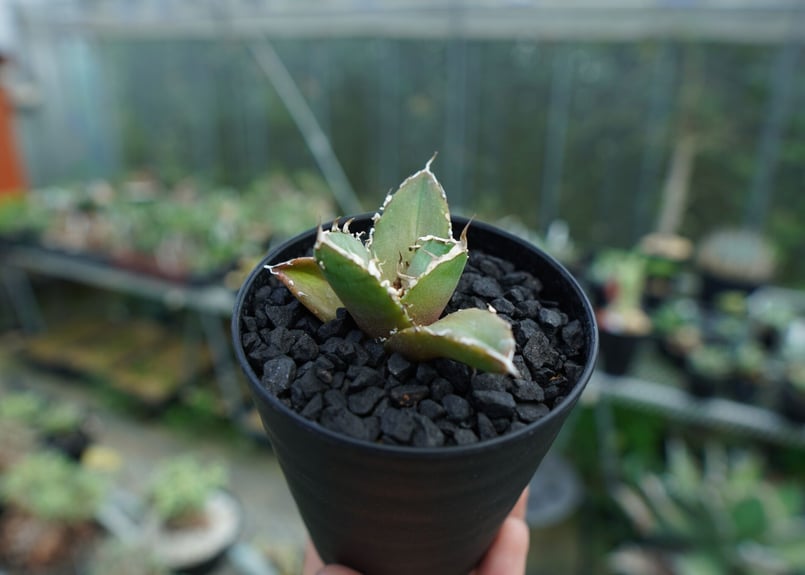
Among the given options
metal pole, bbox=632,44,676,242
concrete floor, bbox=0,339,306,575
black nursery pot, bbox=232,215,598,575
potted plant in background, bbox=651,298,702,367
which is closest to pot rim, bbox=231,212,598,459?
black nursery pot, bbox=232,215,598,575

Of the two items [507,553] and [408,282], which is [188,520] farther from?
[408,282]

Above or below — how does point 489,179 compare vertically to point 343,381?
below

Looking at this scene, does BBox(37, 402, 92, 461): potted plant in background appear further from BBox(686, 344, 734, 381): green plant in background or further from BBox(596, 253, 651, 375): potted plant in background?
BBox(686, 344, 734, 381): green plant in background

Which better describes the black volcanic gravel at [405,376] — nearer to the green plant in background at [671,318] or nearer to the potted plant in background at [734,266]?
the green plant in background at [671,318]

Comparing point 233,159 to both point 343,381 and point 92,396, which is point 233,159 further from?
point 343,381

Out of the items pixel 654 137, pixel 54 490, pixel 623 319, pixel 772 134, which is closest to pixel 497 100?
pixel 654 137

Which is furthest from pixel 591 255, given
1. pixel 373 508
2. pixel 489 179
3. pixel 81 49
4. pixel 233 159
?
pixel 81 49

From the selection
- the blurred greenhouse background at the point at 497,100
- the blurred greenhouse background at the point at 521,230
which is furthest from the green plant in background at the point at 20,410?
the blurred greenhouse background at the point at 497,100
